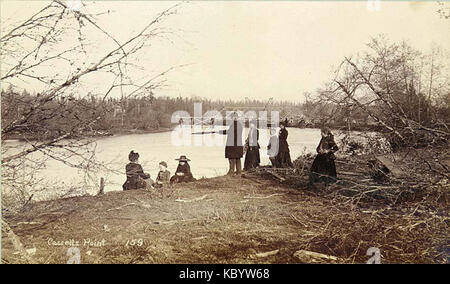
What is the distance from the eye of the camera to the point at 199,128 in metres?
3.88

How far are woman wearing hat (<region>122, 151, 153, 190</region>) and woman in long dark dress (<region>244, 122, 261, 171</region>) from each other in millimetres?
1516

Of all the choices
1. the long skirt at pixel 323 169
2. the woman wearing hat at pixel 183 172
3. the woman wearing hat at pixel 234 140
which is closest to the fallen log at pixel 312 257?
the long skirt at pixel 323 169

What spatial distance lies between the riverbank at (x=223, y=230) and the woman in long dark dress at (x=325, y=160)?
0.94 ft

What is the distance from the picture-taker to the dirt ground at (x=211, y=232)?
120 inches

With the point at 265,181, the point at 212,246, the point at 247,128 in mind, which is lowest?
the point at 212,246

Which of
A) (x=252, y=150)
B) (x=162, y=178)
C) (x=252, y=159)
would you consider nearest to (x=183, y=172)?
(x=162, y=178)

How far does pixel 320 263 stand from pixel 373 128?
1.93 metres

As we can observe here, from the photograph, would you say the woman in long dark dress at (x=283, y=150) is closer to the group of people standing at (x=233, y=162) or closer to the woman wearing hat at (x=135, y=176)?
the group of people standing at (x=233, y=162)

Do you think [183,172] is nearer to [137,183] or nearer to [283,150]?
[137,183]

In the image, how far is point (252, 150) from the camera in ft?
16.6

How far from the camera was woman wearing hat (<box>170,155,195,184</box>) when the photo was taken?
3.96m

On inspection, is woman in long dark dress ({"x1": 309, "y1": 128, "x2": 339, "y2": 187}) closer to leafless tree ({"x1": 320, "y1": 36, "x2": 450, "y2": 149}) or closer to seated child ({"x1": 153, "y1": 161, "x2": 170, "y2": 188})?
leafless tree ({"x1": 320, "y1": 36, "x2": 450, "y2": 149})
